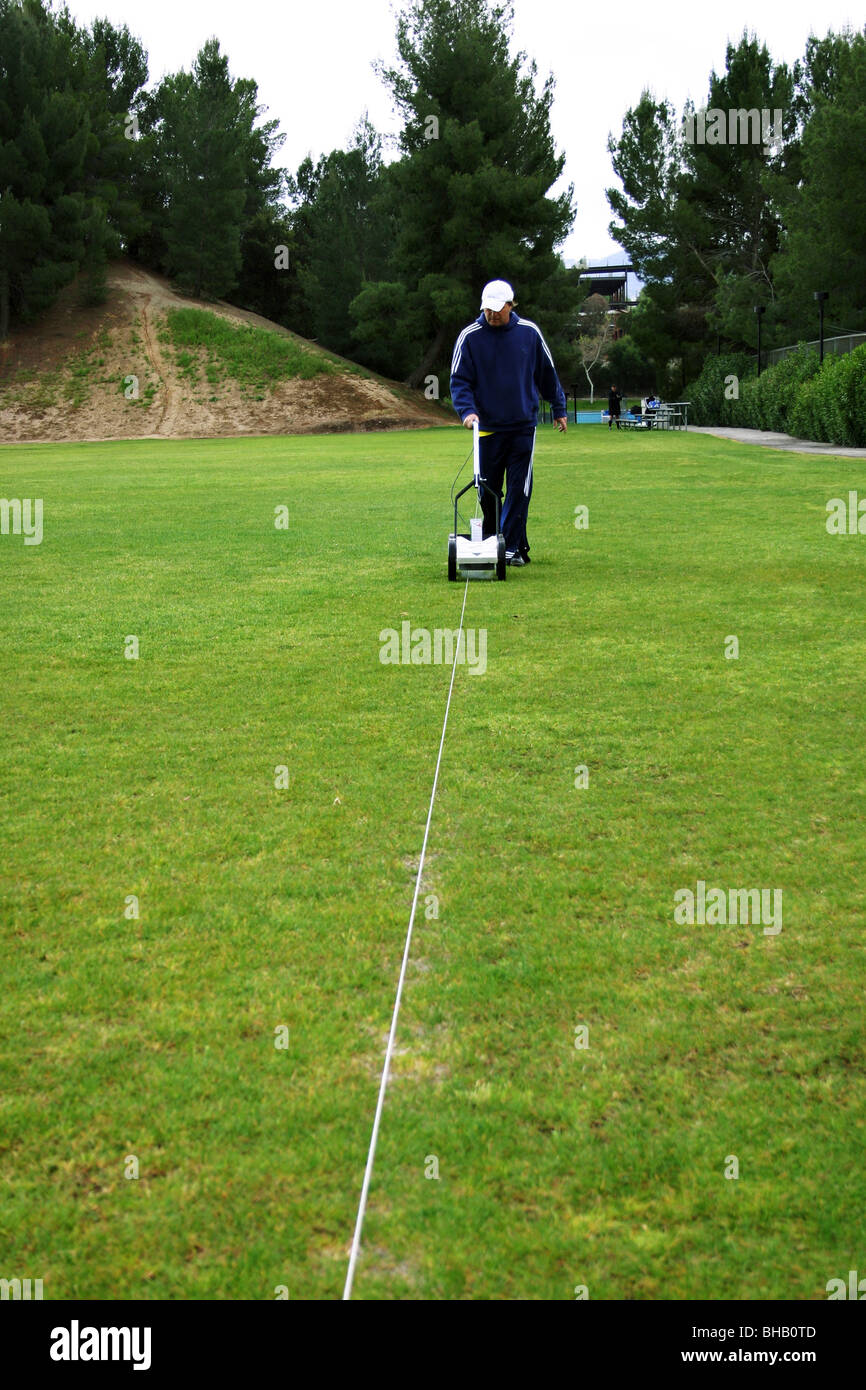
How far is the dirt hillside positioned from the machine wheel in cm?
4662

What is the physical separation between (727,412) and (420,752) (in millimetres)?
44566

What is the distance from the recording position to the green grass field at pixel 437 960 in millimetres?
2533

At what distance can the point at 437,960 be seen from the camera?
3.71m

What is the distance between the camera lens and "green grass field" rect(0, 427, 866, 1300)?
2533 mm

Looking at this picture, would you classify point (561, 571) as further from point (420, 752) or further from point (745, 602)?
point (420, 752)

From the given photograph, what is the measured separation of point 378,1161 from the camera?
9.02 ft

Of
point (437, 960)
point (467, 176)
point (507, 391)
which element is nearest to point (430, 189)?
point (467, 176)

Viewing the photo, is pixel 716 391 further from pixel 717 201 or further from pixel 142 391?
pixel 142 391

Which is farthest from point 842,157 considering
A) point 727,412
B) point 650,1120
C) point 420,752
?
point 650,1120

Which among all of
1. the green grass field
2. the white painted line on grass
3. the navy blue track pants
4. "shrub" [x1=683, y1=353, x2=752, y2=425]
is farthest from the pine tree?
the white painted line on grass

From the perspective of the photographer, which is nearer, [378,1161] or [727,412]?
[378,1161]

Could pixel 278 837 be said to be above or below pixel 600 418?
below

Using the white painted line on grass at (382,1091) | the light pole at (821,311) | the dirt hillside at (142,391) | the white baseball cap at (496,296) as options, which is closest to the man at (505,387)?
the white baseball cap at (496,296)

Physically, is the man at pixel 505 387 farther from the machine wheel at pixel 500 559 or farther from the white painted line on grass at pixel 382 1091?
the white painted line on grass at pixel 382 1091
